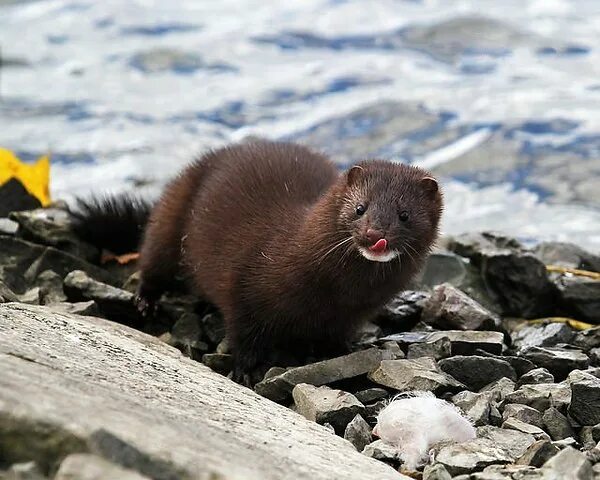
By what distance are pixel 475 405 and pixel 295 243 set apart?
3.56 feet

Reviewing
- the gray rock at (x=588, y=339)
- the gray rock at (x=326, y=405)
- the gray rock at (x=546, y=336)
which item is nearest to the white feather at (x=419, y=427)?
the gray rock at (x=326, y=405)

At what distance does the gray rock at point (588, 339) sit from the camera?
4.89 m

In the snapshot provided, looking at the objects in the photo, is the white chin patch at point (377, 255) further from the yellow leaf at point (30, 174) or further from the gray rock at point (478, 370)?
the yellow leaf at point (30, 174)

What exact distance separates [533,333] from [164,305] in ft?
5.71

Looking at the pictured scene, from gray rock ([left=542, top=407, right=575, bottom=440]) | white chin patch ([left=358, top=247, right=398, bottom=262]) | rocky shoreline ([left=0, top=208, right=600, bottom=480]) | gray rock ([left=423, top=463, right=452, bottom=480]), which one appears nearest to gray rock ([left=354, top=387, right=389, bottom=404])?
rocky shoreline ([left=0, top=208, right=600, bottom=480])

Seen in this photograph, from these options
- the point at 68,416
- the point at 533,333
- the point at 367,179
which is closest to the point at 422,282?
the point at 533,333

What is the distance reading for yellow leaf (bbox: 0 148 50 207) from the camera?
22.0ft

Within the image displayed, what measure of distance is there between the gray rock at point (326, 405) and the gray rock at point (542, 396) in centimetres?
54

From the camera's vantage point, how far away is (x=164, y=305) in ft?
17.9

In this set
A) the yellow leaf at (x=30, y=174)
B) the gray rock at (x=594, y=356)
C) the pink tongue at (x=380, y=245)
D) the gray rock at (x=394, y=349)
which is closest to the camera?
the pink tongue at (x=380, y=245)

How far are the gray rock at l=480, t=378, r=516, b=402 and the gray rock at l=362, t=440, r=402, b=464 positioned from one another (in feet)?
2.00

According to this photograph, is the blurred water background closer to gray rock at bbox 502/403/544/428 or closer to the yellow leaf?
the yellow leaf

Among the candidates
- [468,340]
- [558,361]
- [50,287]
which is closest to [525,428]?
[558,361]

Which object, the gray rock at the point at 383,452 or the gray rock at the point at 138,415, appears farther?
the gray rock at the point at 383,452
